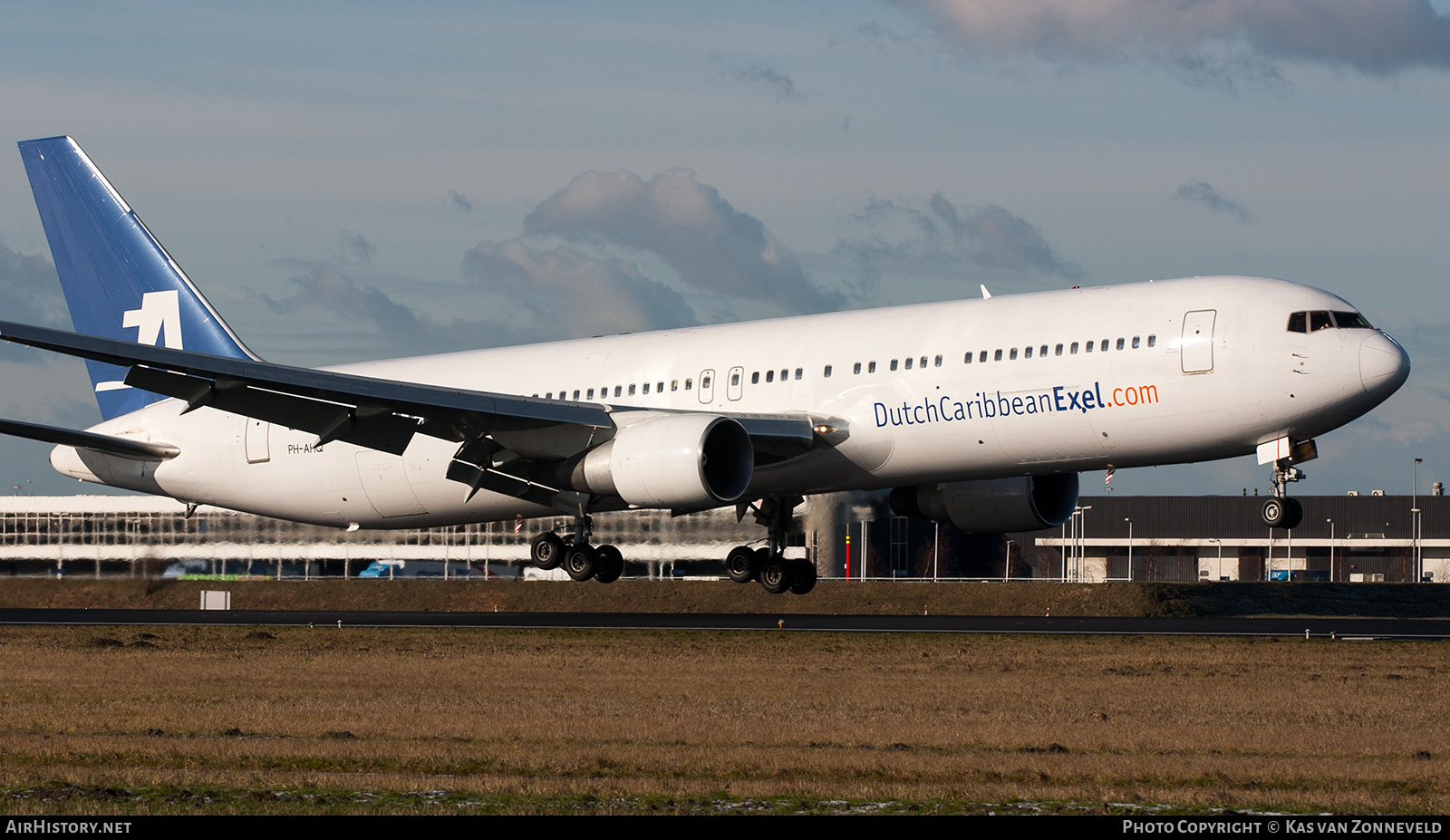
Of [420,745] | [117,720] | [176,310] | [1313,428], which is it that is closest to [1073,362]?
[1313,428]

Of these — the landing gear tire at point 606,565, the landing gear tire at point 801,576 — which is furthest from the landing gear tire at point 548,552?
the landing gear tire at point 801,576

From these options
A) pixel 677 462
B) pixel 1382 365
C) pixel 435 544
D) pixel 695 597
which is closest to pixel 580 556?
pixel 677 462

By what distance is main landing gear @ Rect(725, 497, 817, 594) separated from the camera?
3688cm

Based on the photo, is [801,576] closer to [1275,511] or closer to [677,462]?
[677,462]

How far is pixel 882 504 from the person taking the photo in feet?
153

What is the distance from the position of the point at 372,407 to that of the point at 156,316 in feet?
38.1

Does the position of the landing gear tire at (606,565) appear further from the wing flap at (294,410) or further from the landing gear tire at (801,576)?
the wing flap at (294,410)

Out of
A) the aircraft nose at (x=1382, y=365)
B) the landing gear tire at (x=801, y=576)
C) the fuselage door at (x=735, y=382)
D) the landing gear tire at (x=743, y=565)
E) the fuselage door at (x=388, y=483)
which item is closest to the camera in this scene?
the aircraft nose at (x=1382, y=365)

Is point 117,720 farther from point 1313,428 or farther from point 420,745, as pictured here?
point 1313,428

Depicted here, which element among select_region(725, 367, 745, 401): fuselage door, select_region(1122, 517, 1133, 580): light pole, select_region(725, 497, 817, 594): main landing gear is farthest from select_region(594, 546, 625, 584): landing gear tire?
select_region(1122, 517, 1133, 580): light pole

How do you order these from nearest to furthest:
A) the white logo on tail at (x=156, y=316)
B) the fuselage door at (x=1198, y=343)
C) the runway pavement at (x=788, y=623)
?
1. the fuselage door at (x=1198, y=343)
2. the white logo on tail at (x=156, y=316)
3. the runway pavement at (x=788, y=623)

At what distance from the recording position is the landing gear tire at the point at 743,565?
37312mm

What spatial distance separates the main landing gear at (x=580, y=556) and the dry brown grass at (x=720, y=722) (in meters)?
1.62

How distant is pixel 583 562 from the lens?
34906 millimetres
